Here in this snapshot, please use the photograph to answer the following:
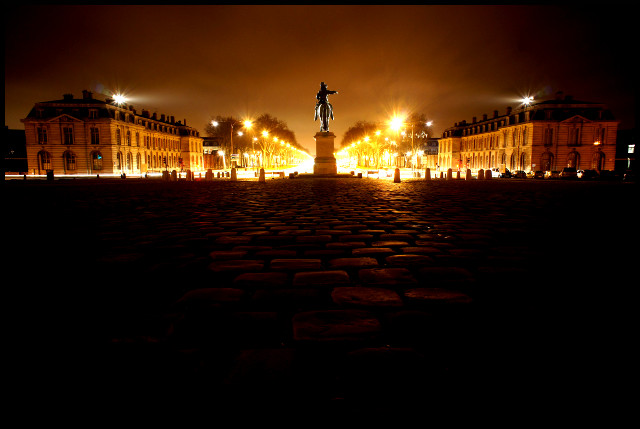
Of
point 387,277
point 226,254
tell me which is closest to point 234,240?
point 226,254

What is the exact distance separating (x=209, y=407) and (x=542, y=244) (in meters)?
4.87

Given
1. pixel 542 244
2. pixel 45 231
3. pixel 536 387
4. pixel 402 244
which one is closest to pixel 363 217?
pixel 402 244

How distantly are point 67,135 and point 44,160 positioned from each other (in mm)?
5486

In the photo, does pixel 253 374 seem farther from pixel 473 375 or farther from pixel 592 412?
pixel 592 412

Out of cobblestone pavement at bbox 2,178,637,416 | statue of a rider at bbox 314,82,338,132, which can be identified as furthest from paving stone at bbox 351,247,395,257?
statue of a rider at bbox 314,82,338,132

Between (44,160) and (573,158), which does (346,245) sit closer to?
(573,158)

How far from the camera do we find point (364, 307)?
8.78 feet

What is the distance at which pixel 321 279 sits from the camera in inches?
131

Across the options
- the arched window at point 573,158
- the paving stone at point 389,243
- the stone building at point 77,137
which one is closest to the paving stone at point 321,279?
the paving stone at point 389,243

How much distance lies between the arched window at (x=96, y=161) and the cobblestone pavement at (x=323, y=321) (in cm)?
6560

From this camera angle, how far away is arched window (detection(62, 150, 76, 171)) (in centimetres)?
6088

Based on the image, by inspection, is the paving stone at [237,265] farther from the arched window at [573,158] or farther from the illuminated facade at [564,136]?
the arched window at [573,158]

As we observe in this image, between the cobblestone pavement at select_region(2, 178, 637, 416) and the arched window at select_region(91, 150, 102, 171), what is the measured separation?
65.6m

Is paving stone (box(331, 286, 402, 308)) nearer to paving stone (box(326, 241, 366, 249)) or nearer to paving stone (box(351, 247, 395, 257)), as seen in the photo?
paving stone (box(351, 247, 395, 257))
